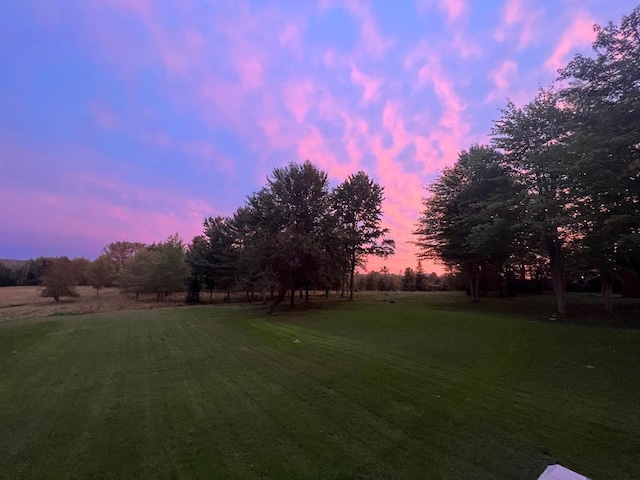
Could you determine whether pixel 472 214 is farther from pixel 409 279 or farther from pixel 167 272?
pixel 409 279

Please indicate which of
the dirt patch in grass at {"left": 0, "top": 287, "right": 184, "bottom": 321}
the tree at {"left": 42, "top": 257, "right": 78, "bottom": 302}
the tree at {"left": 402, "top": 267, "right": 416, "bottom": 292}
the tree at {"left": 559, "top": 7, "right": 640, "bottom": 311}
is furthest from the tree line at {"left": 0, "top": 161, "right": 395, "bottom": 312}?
the tree at {"left": 402, "top": 267, "right": 416, "bottom": 292}

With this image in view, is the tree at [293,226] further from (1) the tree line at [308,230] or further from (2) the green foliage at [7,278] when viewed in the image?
(2) the green foliage at [7,278]

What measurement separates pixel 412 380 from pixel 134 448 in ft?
14.7

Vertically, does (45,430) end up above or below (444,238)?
below

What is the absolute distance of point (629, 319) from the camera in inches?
588

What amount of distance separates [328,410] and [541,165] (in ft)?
49.6

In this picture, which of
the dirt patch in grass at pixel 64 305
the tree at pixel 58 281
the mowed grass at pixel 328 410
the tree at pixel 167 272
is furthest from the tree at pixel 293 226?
the tree at pixel 58 281

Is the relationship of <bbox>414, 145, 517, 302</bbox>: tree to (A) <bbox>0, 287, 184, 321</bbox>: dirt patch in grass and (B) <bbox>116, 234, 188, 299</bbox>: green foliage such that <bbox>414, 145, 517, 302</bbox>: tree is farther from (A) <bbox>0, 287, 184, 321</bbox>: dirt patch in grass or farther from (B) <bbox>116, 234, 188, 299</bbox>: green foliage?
(B) <bbox>116, 234, 188, 299</bbox>: green foliage

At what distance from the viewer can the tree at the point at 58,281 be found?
126 feet

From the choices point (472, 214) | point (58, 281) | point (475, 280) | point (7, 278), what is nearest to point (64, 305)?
point (58, 281)

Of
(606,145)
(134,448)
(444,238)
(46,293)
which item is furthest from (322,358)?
(46,293)

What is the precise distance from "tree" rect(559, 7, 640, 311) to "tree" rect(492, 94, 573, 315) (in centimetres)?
143

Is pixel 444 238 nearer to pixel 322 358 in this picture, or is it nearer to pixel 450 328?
pixel 450 328

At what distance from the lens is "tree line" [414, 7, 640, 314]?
1009 cm
